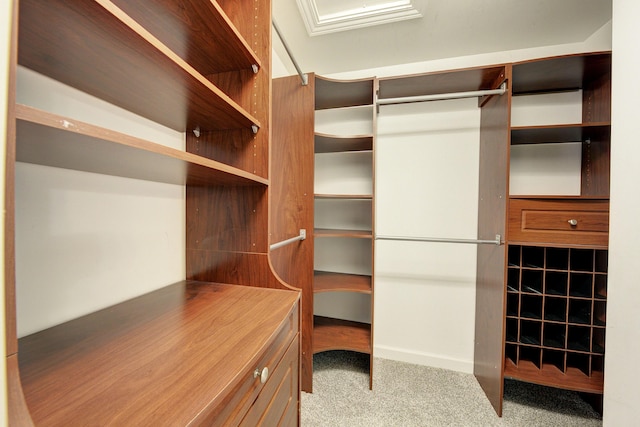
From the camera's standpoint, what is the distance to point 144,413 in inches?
14.8

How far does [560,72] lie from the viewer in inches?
57.4

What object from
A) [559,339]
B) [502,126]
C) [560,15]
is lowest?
[559,339]

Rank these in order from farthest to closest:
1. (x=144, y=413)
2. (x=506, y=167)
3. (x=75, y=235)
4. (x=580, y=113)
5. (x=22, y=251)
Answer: (x=580, y=113)
(x=506, y=167)
(x=75, y=235)
(x=22, y=251)
(x=144, y=413)

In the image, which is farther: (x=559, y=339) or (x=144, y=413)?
(x=559, y=339)

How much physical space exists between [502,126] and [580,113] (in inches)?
26.7

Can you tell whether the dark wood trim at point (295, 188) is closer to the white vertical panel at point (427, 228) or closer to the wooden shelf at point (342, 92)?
the wooden shelf at point (342, 92)

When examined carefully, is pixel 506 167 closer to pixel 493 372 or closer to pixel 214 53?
pixel 493 372

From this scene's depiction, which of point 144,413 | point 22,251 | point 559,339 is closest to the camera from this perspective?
point 144,413

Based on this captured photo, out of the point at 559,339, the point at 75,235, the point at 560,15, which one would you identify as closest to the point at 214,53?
the point at 75,235

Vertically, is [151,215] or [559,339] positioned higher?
[151,215]

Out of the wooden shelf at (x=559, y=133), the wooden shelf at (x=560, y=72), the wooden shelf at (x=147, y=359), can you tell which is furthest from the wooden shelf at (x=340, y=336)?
the wooden shelf at (x=560, y=72)

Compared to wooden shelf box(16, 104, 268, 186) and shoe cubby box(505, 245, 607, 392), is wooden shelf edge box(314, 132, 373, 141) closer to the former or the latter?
wooden shelf box(16, 104, 268, 186)

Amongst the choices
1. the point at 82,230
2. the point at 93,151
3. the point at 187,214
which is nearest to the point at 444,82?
the point at 187,214

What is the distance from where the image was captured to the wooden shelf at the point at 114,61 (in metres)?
0.46
